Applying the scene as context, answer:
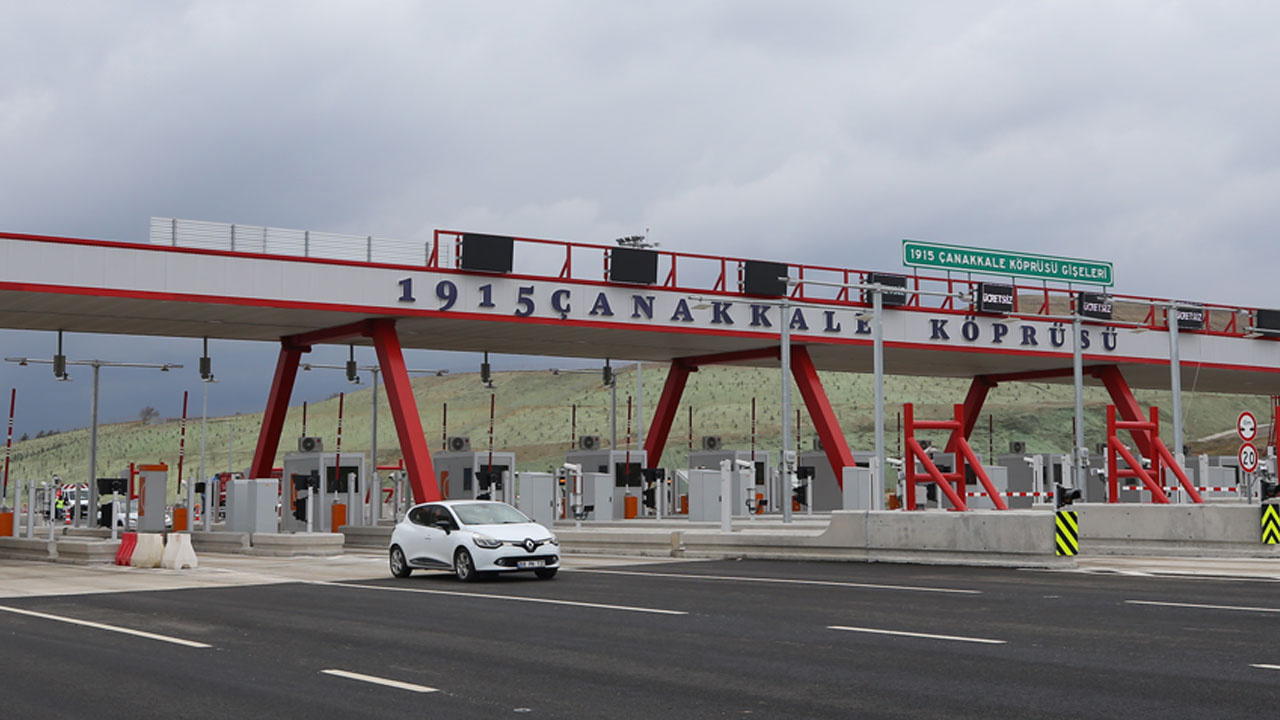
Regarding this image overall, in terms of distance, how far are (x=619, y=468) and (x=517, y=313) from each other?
10192 millimetres

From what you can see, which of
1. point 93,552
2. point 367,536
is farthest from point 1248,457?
point 93,552

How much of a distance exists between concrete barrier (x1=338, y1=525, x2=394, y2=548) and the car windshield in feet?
39.2

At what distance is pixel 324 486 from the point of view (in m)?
37.9

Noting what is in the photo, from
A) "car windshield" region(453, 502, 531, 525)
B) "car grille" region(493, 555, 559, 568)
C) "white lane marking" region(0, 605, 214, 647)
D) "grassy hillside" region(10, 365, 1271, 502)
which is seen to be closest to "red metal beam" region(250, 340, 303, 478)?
"car windshield" region(453, 502, 531, 525)

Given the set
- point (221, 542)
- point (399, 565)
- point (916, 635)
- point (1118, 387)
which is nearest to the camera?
point (916, 635)

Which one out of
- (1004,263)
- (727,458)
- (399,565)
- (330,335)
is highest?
(1004,263)

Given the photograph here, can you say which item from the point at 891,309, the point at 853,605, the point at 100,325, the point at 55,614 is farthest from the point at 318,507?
the point at 853,605

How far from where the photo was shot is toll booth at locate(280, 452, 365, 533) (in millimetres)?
38062

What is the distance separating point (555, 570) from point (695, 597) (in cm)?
482

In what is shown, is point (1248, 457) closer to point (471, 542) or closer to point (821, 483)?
point (821, 483)

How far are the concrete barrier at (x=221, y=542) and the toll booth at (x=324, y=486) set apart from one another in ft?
8.51

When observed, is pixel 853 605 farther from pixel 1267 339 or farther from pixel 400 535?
pixel 1267 339

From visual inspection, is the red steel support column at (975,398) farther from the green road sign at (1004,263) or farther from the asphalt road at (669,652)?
the asphalt road at (669,652)

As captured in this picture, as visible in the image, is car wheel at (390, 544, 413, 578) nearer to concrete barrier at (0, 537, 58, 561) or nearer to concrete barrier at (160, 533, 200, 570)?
concrete barrier at (160, 533, 200, 570)
